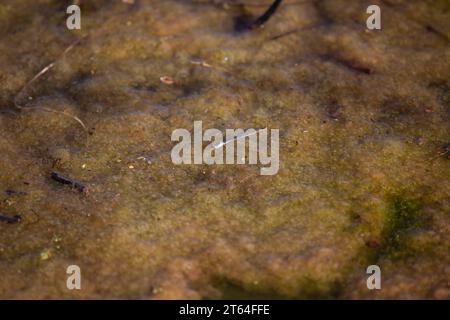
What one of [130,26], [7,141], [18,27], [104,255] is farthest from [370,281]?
[18,27]

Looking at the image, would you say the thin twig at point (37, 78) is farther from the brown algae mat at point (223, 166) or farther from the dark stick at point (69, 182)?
the dark stick at point (69, 182)

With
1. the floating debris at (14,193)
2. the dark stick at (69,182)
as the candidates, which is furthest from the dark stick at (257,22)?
the floating debris at (14,193)

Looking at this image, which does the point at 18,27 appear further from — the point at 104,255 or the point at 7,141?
the point at 104,255

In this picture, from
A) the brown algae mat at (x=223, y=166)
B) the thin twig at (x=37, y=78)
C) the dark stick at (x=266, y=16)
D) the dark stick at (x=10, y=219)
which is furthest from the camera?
the dark stick at (x=266, y=16)

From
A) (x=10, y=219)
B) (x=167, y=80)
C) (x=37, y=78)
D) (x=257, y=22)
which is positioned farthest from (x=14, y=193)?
(x=257, y=22)

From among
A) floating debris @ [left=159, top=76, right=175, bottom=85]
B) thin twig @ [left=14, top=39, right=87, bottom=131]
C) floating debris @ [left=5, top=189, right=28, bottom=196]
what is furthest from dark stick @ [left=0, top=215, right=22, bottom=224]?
floating debris @ [left=159, top=76, right=175, bottom=85]

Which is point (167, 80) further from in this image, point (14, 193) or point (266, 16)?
point (14, 193)
